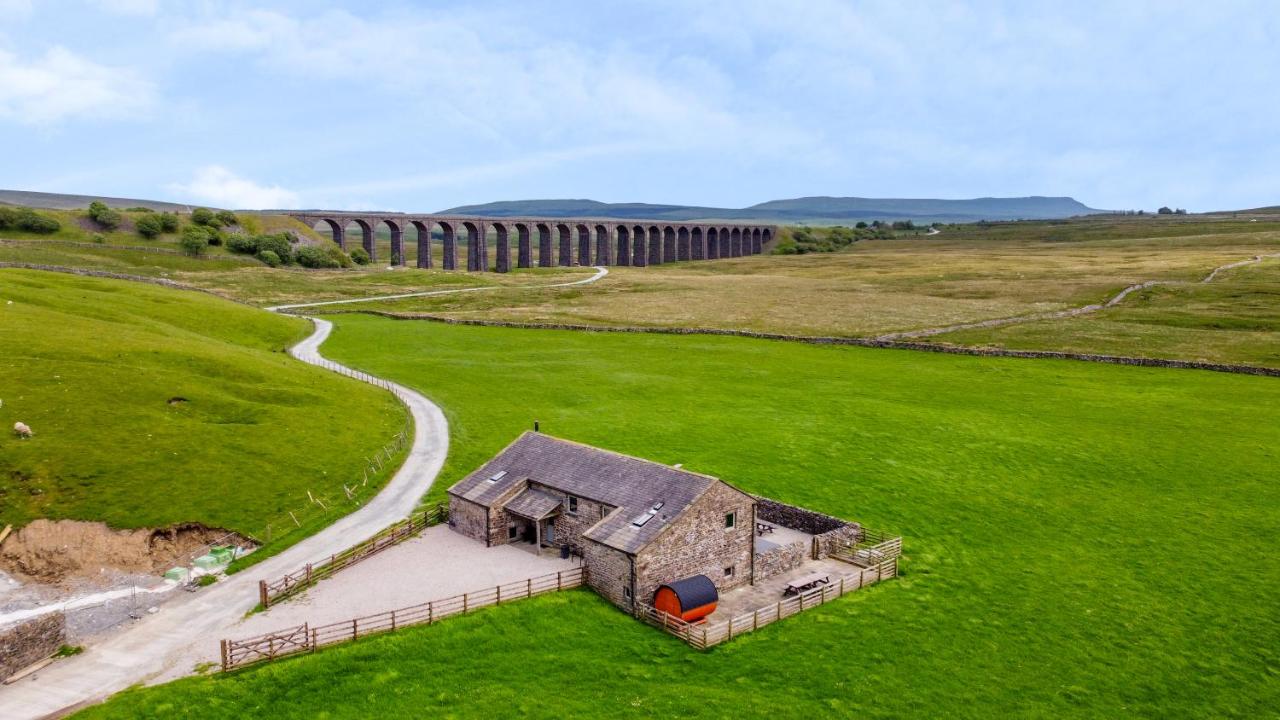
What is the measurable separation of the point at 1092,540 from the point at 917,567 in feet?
35.1

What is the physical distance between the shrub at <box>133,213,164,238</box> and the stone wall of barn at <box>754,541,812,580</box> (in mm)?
153871

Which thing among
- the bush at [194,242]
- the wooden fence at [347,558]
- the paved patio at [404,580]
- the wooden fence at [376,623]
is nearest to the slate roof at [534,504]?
the paved patio at [404,580]

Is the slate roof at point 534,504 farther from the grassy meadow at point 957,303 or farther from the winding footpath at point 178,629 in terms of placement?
the grassy meadow at point 957,303

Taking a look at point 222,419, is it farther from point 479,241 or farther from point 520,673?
point 479,241

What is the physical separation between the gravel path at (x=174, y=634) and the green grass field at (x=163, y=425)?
→ 2360mm

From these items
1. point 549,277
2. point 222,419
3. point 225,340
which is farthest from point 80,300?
point 549,277

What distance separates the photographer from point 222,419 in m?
51.4

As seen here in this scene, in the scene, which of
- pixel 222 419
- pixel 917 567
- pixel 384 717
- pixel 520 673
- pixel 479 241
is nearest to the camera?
pixel 384 717

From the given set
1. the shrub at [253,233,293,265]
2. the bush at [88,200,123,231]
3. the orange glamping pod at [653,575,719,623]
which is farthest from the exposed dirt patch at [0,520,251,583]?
the bush at [88,200,123,231]

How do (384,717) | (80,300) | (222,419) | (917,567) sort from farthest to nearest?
(80,300) < (222,419) < (917,567) < (384,717)

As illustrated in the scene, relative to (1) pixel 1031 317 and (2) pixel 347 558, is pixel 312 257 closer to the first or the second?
(1) pixel 1031 317

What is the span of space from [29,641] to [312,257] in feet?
486

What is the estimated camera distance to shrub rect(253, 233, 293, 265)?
16138 cm

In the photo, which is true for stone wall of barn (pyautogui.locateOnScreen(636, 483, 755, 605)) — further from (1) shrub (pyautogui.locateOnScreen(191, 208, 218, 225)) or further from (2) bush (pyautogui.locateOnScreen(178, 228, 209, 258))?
(1) shrub (pyautogui.locateOnScreen(191, 208, 218, 225))
